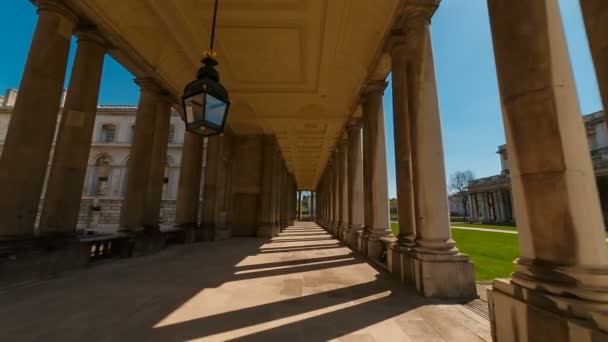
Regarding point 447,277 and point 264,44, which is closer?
point 447,277

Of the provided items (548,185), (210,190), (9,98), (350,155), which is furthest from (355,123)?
(9,98)

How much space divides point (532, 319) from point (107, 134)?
54.6m

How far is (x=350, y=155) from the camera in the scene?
1551 cm

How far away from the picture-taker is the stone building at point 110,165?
37219 millimetres

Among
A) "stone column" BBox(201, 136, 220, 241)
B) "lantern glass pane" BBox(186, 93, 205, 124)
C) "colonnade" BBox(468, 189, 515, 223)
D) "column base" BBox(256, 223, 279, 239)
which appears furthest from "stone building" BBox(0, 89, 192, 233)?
"colonnade" BBox(468, 189, 515, 223)

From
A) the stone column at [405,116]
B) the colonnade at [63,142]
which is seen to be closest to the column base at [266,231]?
the colonnade at [63,142]

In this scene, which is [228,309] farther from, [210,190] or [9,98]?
[9,98]

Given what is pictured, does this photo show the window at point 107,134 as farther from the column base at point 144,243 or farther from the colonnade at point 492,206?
the colonnade at point 492,206

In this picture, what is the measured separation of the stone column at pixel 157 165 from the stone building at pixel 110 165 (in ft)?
88.3

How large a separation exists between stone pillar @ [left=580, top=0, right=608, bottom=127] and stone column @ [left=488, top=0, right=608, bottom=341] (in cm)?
52

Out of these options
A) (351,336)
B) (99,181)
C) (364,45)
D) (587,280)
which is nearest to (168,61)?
(364,45)

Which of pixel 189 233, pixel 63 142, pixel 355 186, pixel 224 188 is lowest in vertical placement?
pixel 189 233

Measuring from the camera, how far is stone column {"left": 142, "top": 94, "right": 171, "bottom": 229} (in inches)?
500

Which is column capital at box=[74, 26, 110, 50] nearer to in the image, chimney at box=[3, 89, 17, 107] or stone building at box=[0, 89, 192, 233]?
stone building at box=[0, 89, 192, 233]
